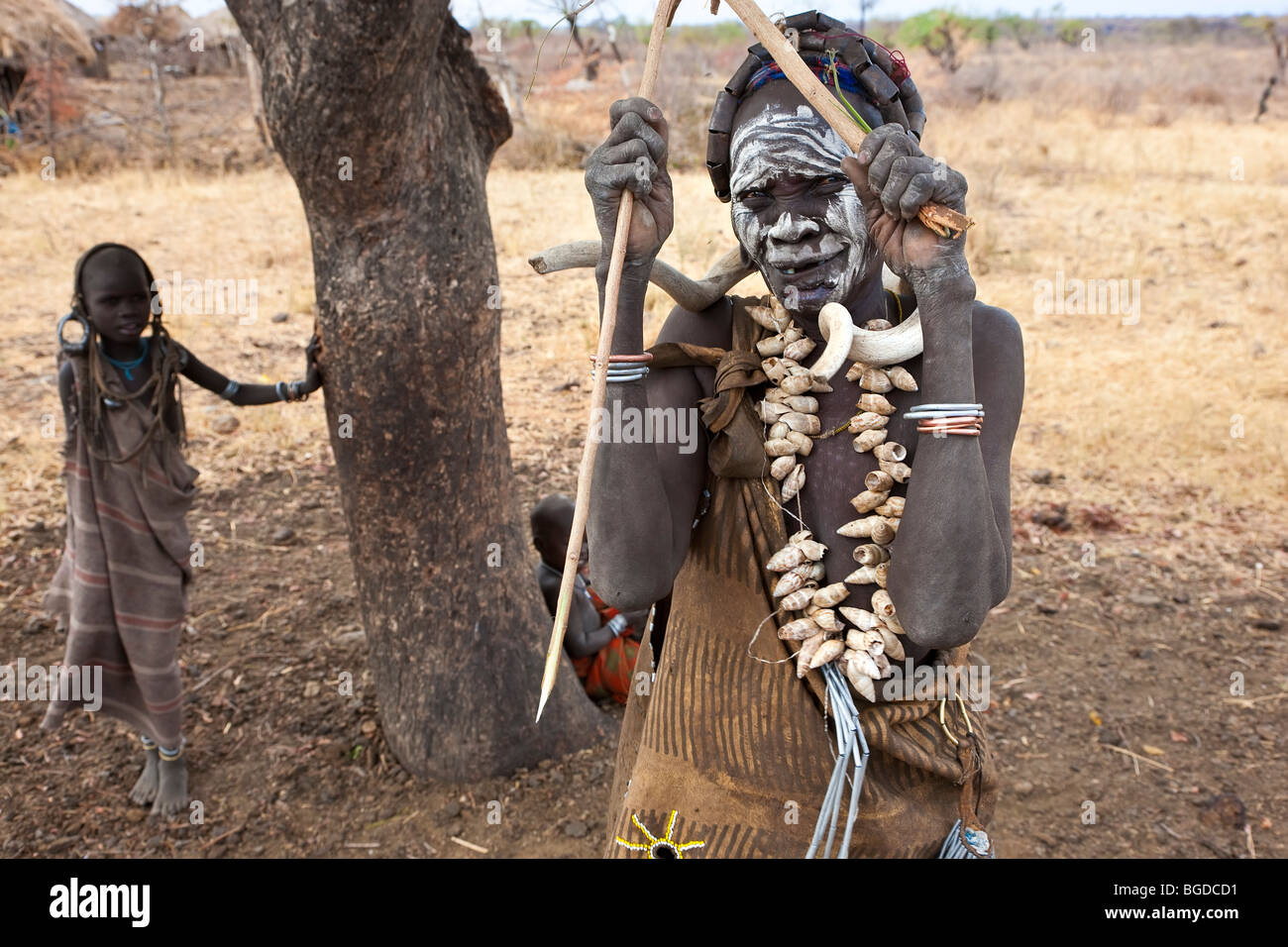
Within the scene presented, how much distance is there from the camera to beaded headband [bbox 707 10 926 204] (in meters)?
1.58

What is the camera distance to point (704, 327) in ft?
5.84

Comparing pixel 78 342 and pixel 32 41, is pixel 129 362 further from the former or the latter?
pixel 32 41

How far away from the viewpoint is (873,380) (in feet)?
5.35

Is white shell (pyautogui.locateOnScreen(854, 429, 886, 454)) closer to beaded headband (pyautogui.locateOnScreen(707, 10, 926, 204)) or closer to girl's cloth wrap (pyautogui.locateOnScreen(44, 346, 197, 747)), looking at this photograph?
beaded headband (pyautogui.locateOnScreen(707, 10, 926, 204))

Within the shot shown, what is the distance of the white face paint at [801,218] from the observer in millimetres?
1532

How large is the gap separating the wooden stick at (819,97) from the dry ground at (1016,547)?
95.6 inches

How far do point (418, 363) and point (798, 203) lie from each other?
5.48 feet

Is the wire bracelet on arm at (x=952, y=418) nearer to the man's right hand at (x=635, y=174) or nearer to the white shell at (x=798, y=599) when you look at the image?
the white shell at (x=798, y=599)

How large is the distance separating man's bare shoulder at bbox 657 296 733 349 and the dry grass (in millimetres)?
3977

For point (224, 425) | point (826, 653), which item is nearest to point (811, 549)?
point (826, 653)

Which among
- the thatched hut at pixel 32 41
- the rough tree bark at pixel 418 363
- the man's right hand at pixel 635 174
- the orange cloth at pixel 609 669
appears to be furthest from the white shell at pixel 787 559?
the thatched hut at pixel 32 41

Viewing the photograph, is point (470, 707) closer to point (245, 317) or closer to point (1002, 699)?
point (1002, 699)
